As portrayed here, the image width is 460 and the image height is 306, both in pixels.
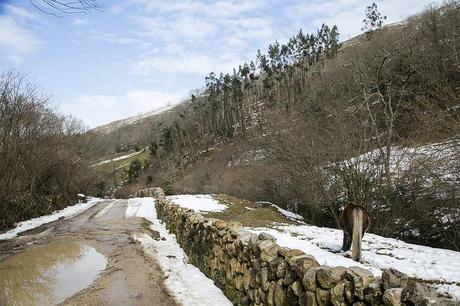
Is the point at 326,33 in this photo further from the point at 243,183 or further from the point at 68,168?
the point at 68,168

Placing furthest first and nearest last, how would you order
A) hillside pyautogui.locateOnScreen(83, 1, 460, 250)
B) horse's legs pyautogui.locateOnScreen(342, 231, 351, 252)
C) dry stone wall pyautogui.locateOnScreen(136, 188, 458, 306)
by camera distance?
hillside pyautogui.locateOnScreen(83, 1, 460, 250) → horse's legs pyautogui.locateOnScreen(342, 231, 351, 252) → dry stone wall pyautogui.locateOnScreen(136, 188, 458, 306)

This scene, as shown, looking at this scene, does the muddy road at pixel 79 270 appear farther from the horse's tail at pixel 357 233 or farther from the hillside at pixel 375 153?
the hillside at pixel 375 153

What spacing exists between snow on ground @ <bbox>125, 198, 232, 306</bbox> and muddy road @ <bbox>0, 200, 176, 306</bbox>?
Result: 230 mm

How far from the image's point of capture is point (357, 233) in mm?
9180

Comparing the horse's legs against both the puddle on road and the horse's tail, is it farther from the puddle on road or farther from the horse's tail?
the puddle on road

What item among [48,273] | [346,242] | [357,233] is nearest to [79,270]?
[48,273]

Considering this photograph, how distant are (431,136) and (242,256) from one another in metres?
12.7

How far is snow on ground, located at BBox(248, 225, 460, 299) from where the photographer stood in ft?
26.2

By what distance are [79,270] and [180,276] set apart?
2932mm

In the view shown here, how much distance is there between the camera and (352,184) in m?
19.2

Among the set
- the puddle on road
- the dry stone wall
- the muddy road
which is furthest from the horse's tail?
the puddle on road

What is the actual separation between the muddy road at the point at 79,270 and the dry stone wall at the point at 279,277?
4.00ft

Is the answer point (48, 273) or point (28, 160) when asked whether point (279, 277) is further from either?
point (28, 160)

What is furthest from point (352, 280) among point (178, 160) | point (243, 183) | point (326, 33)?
point (326, 33)
